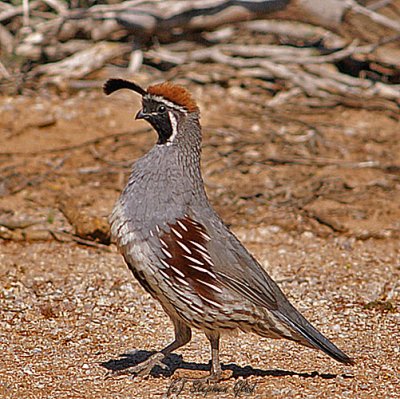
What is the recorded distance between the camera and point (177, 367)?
4367 millimetres

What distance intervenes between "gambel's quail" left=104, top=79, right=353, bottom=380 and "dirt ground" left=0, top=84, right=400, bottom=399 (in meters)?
0.30

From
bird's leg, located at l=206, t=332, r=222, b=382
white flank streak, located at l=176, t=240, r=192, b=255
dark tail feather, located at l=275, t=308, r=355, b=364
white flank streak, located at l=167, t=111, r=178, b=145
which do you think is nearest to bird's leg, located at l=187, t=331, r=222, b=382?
bird's leg, located at l=206, t=332, r=222, b=382

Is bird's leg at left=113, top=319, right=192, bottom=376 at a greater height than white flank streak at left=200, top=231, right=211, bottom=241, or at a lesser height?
lesser

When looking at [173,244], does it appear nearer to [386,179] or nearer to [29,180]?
[29,180]

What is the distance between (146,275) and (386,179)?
Result: 171 inches

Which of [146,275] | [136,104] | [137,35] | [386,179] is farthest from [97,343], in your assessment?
[137,35]

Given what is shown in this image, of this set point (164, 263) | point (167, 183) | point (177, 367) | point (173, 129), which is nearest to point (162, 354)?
point (177, 367)

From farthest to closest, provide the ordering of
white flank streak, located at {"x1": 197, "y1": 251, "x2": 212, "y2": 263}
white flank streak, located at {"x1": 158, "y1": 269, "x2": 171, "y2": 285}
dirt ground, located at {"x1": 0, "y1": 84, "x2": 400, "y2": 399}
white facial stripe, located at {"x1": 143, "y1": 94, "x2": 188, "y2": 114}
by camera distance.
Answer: dirt ground, located at {"x1": 0, "y1": 84, "x2": 400, "y2": 399}
white facial stripe, located at {"x1": 143, "y1": 94, "x2": 188, "y2": 114}
white flank streak, located at {"x1": 197, "y1": 251, "x2": 212, "y2": 263}
white flank streak, located at {"x1": 158, "y1": 269, "x2": 171, "y2": 285}

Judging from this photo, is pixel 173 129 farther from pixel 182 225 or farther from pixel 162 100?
pixel 182 225

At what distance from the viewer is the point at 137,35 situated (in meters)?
9.54

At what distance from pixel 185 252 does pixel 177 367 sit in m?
0.77

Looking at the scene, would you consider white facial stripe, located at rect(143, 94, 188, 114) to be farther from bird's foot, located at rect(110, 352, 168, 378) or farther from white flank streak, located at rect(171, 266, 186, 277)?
bird's foot, located at rect(110, 352, 168, 378)

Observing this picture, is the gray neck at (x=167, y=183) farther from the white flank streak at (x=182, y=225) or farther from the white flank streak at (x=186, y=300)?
the white flank streak at (x=186, y=300)

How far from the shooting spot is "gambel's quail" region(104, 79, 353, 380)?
12.7 ft
